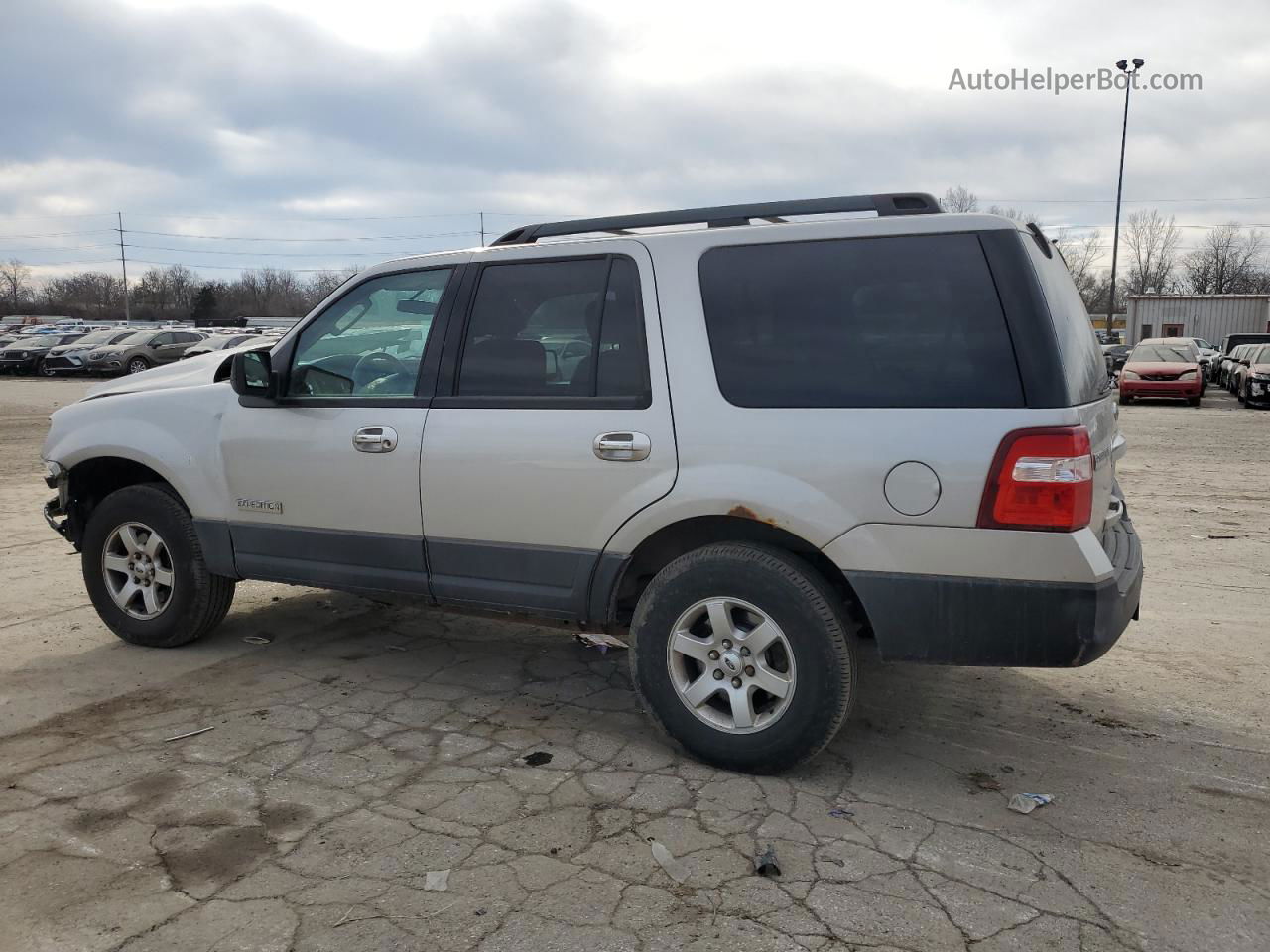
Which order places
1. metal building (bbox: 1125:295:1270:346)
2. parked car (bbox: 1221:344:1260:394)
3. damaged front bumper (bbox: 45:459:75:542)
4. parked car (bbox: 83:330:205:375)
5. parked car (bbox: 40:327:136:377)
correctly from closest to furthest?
damaged front bumper (bbox: 45:459:75:542) → parked car (bbox: 1221:344:1260:394) → parked car (bbox: 83:330:205:375) → parked car (bbox: 40:327:136:377) → metal building (bbox: 1125:295:1270:346)

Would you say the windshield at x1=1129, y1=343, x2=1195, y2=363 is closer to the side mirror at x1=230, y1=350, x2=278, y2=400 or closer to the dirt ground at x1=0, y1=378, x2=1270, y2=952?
the dirt ground at x1=0, y1=378, x2=1270, y2=952

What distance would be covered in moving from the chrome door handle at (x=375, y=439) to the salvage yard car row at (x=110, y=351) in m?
27.0

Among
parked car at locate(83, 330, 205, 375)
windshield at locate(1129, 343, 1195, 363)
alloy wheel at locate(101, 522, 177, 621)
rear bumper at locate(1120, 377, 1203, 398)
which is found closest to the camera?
alloy wheel at locate(101, 522, 177, 621)

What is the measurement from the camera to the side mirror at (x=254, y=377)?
4.69m

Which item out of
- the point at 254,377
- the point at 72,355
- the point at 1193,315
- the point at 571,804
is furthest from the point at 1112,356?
the point at 1193,315

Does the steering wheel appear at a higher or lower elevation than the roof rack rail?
lower

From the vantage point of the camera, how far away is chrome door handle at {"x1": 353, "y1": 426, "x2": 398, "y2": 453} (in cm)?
439

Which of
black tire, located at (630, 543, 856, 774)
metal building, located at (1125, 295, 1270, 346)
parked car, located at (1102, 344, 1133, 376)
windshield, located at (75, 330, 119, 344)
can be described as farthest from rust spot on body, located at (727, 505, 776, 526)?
metal building, located at (1125, 295, 1270, 346)

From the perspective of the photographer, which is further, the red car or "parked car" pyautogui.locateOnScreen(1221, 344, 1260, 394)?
"parked car" pyautogui.locateOnScreen(1221, 344, 1260, 394)

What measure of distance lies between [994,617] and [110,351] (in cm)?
3448

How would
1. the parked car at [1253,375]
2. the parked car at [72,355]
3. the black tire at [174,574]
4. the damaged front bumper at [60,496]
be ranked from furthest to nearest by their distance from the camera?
the parked car at [72,355]
the parked car at [1253,375]
the damaged front bumper at [60,496]
the black tire at [174,574]

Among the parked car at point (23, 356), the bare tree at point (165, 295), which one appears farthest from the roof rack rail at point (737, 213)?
the bare tree at point (165, 295)

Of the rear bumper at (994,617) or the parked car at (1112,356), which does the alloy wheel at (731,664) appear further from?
the parked car at (1112,356)

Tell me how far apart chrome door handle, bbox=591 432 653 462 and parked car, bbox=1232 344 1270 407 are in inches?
923
